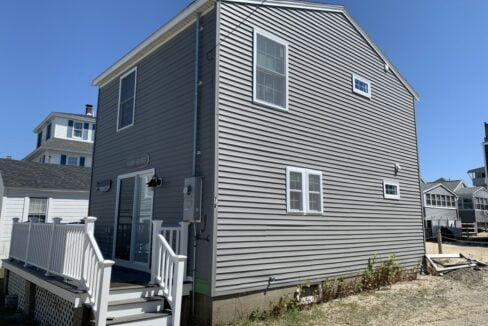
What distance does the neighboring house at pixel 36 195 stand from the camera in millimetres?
15406

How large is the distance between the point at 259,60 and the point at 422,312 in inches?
240

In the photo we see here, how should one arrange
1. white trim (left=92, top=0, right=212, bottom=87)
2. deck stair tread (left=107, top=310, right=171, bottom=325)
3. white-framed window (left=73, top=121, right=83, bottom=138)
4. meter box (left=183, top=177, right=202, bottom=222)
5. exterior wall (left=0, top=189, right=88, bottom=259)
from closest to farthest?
deck stair tread (left=107, top=310, right=171, bottom=325) → meter box (left=183, top=177, right=202, bottom=222) → white trim (left=92, top=0, right=212, bottom=87) → exterior wall (left=0, top=189, right=88, bottom=259) → white-framed window (left=73, top=121, right=83, bottom=138)

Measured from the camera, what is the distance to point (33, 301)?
792 cm

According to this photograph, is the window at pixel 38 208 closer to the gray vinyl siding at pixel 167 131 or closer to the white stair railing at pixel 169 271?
the gray vinyl siding at pixel 167 131

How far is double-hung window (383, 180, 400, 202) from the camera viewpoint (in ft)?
35.5

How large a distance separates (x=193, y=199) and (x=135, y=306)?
77.7 inches

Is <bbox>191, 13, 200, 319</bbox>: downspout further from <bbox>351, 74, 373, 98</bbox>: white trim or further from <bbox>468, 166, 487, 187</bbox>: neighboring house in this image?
<bbox>468, 166, 487, 187</bbox>: neighboring house

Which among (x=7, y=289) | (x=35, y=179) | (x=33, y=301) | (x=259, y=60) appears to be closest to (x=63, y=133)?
(x=35, y=179)

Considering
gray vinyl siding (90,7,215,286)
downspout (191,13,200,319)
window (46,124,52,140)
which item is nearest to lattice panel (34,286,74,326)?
downspout (191,13,200,319)

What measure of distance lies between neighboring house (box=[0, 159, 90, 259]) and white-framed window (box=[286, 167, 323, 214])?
36.3ft

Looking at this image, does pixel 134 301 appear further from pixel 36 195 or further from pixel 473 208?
pixel 473 208

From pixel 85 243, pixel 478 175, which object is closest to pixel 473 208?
pixel 478 175

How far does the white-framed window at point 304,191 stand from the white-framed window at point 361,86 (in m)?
3.21

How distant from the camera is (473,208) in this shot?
120 feet
